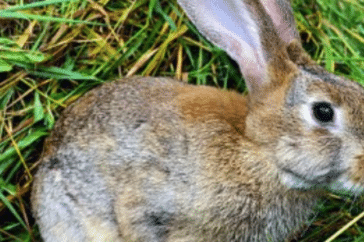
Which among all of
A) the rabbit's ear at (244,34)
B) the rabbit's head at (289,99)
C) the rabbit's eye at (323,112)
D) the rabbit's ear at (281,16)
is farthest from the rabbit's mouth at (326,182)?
the rabbit's ear at (281,16)

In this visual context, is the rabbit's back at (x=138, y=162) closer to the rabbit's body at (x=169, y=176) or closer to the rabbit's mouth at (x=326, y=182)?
the rabbit's body at (x=169, y=176)

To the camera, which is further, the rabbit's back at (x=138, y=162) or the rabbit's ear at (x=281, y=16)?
the rabbit's ear at (x=281, y=16)

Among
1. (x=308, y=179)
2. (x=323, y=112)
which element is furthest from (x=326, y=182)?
(x=323, y=112)

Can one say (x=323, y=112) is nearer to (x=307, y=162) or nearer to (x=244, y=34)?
(x=307, y=162)

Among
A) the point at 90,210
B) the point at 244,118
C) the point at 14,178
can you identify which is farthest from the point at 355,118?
the point at 14,178

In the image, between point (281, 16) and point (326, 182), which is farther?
point (281, 16)

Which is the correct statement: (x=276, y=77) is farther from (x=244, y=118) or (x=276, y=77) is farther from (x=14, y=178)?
(x=14, y=178)
